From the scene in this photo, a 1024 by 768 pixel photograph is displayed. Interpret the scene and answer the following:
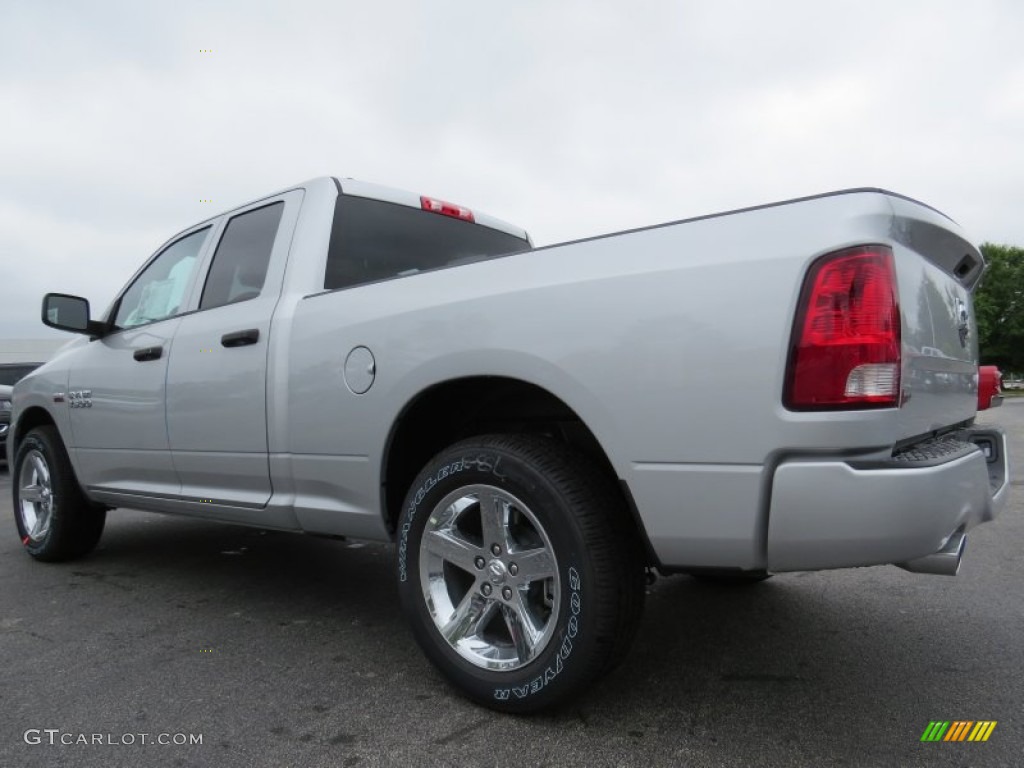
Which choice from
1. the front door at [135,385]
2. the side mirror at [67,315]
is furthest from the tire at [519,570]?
the side mirror at [67,315]

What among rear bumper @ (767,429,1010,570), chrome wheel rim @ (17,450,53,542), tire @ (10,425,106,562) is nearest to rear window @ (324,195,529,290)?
rear bumper @ (767,429,1010,570)

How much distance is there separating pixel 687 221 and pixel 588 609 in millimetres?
1066

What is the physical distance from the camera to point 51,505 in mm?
4246

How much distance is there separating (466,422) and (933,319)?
5.08 feet

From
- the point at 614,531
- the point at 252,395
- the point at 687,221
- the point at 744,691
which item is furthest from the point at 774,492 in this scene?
the point at 252,395

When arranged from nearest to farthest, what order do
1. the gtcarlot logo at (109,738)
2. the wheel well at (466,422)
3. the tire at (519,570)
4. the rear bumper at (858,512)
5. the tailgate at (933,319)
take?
the rear bumper at (858,512) < the tailgate at (933,319) < the tire at (519,570) < the gtcarlot logo at (109,738) < the wheel well at (466,422)

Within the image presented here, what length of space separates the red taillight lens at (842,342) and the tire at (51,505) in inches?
161

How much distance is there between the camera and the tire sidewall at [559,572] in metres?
1.96

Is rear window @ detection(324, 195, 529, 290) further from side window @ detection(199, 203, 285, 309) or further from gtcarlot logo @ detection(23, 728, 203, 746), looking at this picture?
gtcarlot logo @ detection(23, 728, 203, 746)

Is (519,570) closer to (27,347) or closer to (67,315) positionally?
(67,315)

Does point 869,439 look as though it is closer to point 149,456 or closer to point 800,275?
point 800,275

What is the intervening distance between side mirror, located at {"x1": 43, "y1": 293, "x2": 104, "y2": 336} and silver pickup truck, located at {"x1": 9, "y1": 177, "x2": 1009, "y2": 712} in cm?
103

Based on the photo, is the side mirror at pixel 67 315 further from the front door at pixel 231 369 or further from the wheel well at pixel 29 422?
the front door at pixel 231 369

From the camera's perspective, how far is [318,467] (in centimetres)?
272
